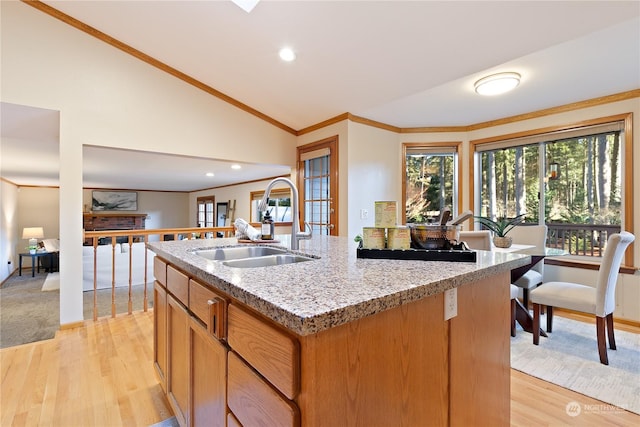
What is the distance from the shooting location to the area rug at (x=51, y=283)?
5719 millimetres

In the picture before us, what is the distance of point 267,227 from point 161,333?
843 mm

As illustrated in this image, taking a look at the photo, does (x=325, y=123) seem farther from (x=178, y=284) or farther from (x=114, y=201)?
(x=114, y=201)

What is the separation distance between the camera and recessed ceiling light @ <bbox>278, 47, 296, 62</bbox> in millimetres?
2748

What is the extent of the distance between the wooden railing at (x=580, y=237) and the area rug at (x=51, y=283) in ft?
26.3

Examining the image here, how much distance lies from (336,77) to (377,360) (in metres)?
2.81

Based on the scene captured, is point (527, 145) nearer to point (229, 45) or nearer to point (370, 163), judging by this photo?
point (370, 163)

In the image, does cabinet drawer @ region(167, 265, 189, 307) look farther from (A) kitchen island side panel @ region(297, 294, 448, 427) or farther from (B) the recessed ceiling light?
(B) the recessed ceiling light

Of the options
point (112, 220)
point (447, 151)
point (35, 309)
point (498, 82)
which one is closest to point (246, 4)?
point (498, 82)

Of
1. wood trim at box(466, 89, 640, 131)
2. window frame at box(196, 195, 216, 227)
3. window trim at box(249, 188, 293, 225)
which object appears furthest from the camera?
window frame at box(196, 195, 216, 227)

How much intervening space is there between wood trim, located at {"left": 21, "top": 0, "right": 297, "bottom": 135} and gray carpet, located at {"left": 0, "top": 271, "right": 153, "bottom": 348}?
2.76 meters

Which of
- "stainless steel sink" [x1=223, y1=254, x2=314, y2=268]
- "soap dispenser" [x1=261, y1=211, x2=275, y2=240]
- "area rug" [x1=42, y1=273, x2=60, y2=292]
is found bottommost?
"area rug" [x1=42, y1=273, x2=60, y2=292]

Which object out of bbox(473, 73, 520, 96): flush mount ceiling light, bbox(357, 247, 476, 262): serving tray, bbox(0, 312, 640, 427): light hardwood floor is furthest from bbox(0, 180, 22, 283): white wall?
bbox(473, 73, 520, 96): flush mount ceiling light

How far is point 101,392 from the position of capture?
6.30 ft

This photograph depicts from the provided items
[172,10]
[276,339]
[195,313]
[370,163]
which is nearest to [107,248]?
[172,10]
